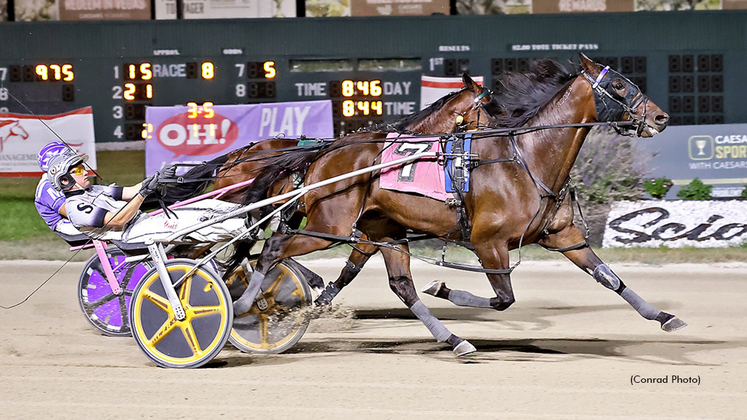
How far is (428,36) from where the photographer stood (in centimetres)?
1035

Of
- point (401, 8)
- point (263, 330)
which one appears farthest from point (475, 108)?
point (401, 8)

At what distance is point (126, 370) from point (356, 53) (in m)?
6.27

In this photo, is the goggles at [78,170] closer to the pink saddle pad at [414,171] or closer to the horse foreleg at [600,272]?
the pink saddle pad at [414,171]

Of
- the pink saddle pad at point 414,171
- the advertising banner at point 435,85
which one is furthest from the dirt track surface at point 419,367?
the advertising banner at point 435,85

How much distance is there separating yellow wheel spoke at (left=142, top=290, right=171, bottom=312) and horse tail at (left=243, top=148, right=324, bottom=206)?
0.88 meters

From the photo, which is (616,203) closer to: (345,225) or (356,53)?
(356,53)

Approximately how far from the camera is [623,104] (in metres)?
4.81

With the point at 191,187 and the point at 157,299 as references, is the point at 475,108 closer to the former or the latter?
the point at 191,187

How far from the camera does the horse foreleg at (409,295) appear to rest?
196 inches

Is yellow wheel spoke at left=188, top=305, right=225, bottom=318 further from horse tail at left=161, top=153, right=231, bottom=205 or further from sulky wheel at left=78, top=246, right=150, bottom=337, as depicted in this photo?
horse tail at left=161, top=153, right=231, bottom=205

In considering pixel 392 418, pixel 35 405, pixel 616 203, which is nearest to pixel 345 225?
pixel 392 418

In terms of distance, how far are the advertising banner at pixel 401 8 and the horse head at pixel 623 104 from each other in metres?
5.95

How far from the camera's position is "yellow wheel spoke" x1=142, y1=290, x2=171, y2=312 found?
15.4ft

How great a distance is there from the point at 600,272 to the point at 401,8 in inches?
255
